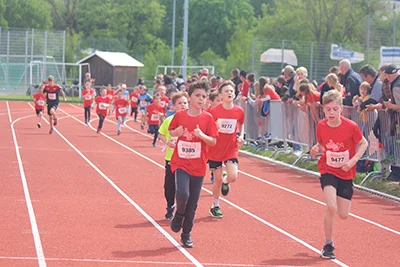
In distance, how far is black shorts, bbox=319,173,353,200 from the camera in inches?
359

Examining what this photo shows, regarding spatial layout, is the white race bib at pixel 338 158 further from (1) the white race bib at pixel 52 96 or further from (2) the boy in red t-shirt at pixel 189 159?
(1) the white race bib at pixel 52 96

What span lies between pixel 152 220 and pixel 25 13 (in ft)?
222

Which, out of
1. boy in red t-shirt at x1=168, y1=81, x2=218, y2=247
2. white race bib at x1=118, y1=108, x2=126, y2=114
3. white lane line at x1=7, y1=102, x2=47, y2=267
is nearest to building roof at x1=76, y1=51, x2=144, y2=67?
white race bib at x1=118, y1=108, x2=126, y2=114

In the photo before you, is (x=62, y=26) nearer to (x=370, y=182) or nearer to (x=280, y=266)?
(x=370, y=182)

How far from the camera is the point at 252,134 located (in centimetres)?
2248

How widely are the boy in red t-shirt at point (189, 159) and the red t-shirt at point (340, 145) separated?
1.21 metres

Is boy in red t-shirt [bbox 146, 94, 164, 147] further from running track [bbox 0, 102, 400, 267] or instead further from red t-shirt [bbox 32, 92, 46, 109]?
red t-shirt [bbox 32, 92, 46, 109]

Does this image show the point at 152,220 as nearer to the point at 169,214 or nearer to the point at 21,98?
the point at 169,214

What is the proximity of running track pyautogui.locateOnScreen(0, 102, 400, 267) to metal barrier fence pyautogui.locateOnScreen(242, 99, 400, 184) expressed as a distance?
862mm

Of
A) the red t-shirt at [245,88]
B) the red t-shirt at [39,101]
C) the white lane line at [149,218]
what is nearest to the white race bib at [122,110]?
the red t-shirt at [39,101]

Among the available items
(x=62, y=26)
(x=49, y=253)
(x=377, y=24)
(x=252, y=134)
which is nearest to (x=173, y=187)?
(x=49, y=253)

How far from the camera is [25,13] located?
7606cm

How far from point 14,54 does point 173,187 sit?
4525 centimetres

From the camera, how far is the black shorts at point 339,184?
359 inches
